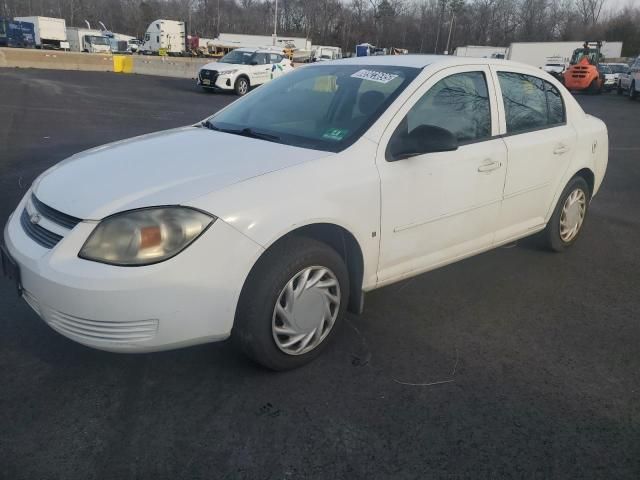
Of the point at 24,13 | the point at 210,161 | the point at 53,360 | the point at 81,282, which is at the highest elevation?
the point at 24,13

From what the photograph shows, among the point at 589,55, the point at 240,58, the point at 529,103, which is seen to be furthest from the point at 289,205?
the point at 589,55

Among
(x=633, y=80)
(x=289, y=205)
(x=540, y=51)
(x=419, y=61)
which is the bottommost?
(x=289, y=205)

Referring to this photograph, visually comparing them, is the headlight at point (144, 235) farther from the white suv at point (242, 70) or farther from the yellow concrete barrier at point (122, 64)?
the yellow concrete barrier at point (122, 64)

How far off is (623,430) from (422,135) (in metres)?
1.73

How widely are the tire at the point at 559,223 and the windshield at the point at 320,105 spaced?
78.0 inches

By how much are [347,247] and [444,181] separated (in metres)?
0.77

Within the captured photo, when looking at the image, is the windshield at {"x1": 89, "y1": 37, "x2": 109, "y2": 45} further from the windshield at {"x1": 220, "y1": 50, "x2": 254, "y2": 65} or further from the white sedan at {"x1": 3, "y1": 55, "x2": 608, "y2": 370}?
the white sedan at {"x1": 3, "y1": 55, "x2": 608, "y2": 370}

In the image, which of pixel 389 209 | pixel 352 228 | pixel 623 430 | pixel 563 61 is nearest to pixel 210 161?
pixel 352 228

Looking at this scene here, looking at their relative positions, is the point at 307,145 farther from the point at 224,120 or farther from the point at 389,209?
the point at 224,120

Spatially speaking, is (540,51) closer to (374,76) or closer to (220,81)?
(220,81)

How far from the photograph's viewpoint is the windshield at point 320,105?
9.87 feet

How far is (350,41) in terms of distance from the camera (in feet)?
300

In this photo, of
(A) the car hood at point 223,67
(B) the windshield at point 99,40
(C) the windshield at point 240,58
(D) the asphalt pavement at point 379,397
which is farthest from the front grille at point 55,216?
(B) the windshield at point 99,40

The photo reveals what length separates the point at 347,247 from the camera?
2895 millimetres
